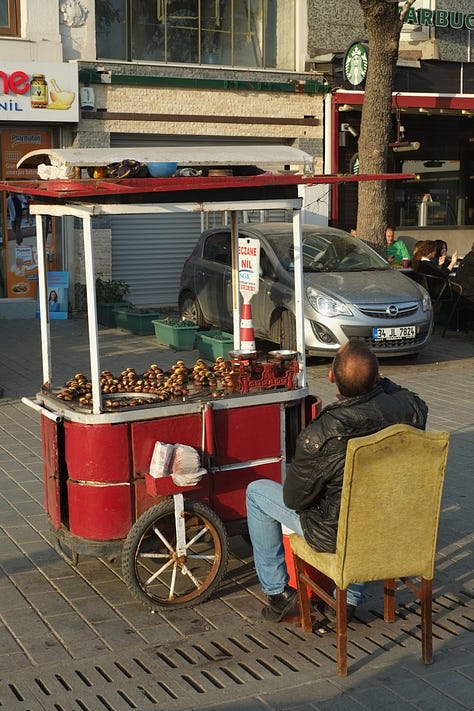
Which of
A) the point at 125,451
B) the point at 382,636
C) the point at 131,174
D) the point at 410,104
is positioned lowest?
the point at 382,636

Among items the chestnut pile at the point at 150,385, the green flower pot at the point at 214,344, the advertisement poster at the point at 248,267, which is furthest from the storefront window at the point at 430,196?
the chestnut pile at the point at 150,385

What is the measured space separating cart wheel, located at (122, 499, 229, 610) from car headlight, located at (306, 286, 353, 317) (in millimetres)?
6355

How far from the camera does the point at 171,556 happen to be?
547 centimetres

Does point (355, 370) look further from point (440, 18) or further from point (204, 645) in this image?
point (440, 18)

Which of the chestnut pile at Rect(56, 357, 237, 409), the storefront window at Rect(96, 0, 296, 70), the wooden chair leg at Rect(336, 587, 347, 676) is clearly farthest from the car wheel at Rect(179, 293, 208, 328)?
the wooden chair leg at Rect(336, 587, 347, 676)

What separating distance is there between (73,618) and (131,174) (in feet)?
7.80

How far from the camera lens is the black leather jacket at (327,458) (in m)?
4.71

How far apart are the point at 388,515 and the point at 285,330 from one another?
790 cm

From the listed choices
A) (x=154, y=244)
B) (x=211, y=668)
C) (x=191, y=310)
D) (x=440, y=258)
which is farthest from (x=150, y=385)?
(x=154, y=244)

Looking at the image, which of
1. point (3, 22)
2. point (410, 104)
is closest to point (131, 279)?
point (3, 22)

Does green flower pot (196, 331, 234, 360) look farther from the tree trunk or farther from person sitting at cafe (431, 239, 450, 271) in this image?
person sitting at cafe (431, 239, 450, 271)

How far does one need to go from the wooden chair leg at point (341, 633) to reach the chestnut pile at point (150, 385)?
158 centimetres

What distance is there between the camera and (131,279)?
1886 centimetres

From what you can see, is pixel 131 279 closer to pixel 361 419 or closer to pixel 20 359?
pixel 20 359
